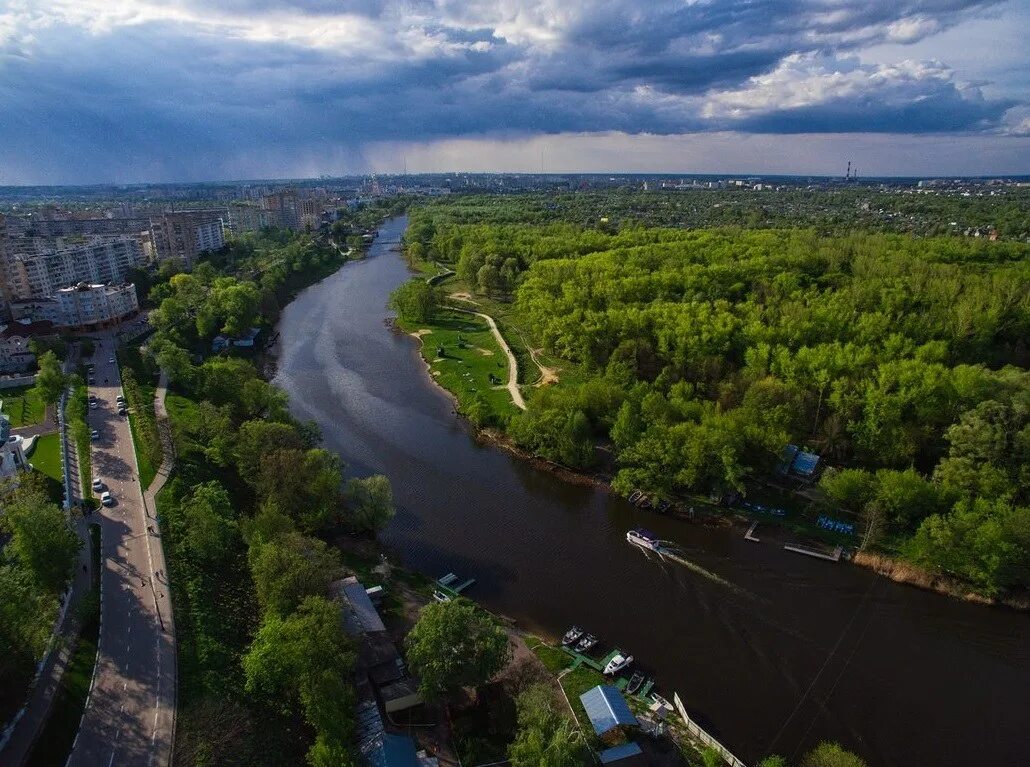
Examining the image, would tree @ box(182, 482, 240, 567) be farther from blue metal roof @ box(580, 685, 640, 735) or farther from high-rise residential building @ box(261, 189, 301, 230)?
high-rise residential building @ box(261, 189, 301, 230)

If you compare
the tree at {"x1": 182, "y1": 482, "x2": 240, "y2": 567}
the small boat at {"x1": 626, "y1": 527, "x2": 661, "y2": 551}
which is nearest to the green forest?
the small boat at {"x1": 626, "y1": 527, "x2": 661, "y2": 551}

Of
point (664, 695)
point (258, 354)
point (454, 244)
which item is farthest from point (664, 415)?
point (454, 244)

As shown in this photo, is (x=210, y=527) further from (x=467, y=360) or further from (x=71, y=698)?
(x=467, y=360)

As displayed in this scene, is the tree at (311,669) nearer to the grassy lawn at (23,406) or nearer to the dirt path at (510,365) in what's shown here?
the dirt path at (510,365)

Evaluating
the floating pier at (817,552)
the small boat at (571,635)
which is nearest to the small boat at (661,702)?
the small boat at (571,635)

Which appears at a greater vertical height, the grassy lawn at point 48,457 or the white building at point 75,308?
the white building at point 75,308

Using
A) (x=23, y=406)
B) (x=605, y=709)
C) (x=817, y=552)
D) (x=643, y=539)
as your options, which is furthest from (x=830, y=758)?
(x=23, y=406)
